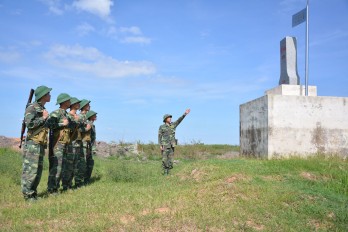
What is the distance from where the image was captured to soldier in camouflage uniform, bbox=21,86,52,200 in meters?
6.20

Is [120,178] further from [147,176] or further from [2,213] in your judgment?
[2,213]

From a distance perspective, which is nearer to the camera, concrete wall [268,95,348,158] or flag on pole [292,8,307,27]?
concrete wall [268,95,348,158]

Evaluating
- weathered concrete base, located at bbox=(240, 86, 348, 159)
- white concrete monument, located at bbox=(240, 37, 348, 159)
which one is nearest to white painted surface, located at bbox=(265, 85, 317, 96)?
white concrete monument, located at bbox=(240, 37, 348, 159)

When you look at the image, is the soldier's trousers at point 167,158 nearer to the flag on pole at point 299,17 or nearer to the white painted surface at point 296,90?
the white painted surface at point 296,90

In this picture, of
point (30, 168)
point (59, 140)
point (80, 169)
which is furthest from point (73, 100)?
point (30, 168)

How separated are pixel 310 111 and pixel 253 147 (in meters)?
2.06

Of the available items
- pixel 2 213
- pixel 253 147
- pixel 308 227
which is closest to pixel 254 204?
pixel 308 227

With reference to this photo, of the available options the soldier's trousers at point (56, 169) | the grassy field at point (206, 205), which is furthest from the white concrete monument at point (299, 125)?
the soldier's trousers at point (56, 169)

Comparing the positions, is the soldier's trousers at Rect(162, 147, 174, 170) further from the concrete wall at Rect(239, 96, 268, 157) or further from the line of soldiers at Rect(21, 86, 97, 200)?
the concrete wall at Rect(239, 96, 268, 157)

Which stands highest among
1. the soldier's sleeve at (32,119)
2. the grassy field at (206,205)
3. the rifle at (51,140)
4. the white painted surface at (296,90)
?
the white painted surface at (296,90)

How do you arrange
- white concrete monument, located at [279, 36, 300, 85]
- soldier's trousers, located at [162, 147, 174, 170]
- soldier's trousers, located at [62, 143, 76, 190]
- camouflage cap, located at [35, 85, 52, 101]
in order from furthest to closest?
white concrete monument, located at [279, 36, 300, 85] → soldier's trousers, located at [162, 147, 174, 170] → soldier's trousers, located at [62, 143, 76, 190] → camouflage cap, located at [35, 85, 52, 101]

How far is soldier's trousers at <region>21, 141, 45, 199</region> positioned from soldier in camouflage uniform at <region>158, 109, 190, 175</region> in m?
4.29

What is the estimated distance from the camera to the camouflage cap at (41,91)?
20.9 ft

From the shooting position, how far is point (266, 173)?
26.1ft
